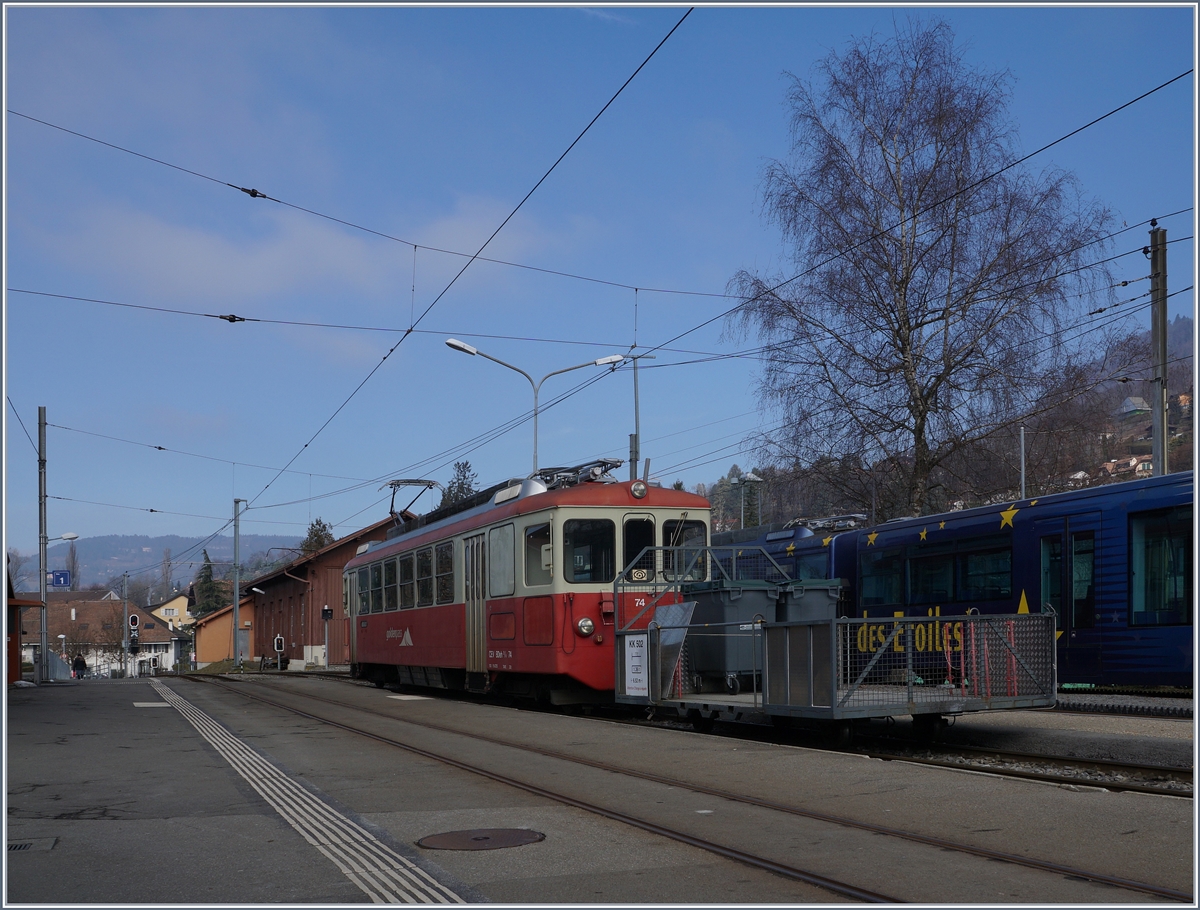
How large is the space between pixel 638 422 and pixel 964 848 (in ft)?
82.8

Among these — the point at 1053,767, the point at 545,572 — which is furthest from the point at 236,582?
the point at 1053,767

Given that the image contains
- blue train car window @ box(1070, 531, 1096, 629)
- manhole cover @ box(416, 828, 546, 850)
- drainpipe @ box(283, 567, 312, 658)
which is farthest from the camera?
drainpipe @ box(283, 567, 312, 658)

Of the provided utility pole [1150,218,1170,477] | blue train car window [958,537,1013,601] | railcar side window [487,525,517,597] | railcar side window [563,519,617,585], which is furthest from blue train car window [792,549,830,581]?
railcar side window [563,519,617,585]

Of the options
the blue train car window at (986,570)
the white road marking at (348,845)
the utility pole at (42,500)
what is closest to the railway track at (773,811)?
the white road marking at (348,845)

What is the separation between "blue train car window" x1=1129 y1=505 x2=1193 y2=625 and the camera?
14.9 metres

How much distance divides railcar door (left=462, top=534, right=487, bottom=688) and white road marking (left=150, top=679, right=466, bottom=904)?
22.6ft

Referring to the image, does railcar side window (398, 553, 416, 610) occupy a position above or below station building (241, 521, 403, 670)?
above

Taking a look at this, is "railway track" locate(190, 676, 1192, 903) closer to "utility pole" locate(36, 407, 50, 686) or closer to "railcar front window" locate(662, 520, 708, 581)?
"railcar front window" locate(662, 520, 708, 581)

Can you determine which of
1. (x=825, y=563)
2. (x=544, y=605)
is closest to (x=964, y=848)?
(x=544, y=605)

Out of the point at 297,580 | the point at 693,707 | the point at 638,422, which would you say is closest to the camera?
the point at 693,707

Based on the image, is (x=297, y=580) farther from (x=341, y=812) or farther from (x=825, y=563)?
(x=341, y=812)

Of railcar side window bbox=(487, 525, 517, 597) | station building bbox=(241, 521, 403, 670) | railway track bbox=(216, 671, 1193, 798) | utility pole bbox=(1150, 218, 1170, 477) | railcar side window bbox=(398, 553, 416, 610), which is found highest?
utility pole bbox=(1150, 218, 1170, 477)

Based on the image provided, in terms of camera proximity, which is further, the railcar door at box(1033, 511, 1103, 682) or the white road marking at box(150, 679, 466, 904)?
the railcar door at box(1033, 511, 1103, 682)

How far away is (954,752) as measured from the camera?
11242 mm
